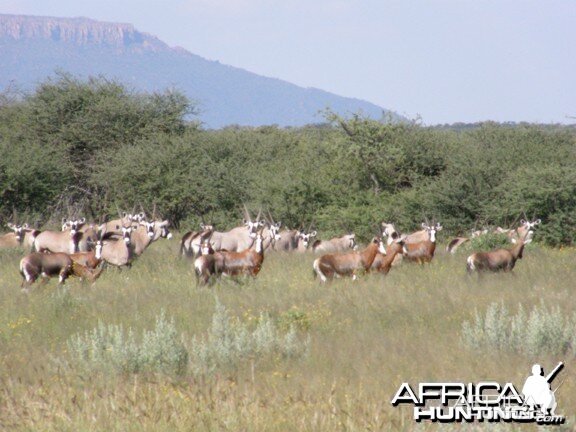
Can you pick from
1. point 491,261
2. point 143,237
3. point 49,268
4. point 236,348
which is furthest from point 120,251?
point 236,348

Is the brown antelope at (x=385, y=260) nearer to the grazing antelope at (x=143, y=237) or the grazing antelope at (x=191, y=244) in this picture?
the grazing antelope at (x=191, y=244)

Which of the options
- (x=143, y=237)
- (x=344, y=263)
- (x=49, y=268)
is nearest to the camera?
(x=49, y=268)

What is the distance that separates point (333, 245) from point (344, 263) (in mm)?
10630

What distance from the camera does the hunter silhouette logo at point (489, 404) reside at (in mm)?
6652

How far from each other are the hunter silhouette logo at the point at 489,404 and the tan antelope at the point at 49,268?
1045 centimetres

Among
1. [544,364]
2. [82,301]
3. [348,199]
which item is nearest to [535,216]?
[348,199]

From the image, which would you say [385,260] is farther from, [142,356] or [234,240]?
[142,356]

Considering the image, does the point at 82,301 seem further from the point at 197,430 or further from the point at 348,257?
the point at 197,430

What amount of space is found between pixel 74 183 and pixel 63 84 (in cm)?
653

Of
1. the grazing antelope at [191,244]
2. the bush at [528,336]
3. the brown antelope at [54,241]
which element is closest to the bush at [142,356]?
the bush at [528,336]

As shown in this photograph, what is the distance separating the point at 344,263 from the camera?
17.8 metres

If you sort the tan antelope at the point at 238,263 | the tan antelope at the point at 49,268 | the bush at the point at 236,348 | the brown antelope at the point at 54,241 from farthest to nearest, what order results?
the brown antelope at the point at 54,241 → the tan antelope at the point at 238,263 → the tan antelope at the point at 49,268 → the bush at the point at 236,348

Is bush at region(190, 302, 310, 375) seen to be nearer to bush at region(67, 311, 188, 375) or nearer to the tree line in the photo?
bush at region(67, 311, 188, 375)

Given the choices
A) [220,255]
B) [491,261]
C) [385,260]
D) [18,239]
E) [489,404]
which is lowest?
[18,239]
